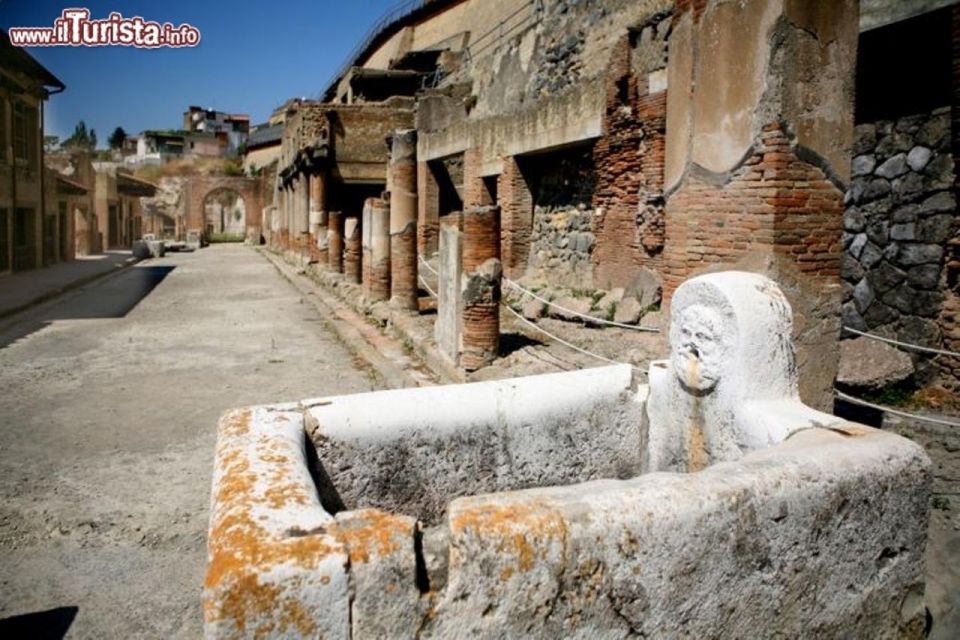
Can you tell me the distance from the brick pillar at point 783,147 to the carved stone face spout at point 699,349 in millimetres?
2091

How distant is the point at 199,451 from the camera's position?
5082mm

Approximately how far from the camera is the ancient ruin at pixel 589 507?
1535mm

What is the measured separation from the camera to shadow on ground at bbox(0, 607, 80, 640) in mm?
2875

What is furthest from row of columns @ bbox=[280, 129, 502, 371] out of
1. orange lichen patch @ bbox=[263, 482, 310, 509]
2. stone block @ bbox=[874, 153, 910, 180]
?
orange lichen patch @ bbox=[263, 482, 310, 509]

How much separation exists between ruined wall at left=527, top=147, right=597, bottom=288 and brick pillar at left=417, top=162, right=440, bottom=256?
4745mm

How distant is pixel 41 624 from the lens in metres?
2.96

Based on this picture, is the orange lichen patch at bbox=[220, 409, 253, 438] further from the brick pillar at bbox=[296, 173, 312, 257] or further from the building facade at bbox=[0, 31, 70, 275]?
the brick pillar at bbox=[296, 173, 312, 257]

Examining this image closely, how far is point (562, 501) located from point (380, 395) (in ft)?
3.26

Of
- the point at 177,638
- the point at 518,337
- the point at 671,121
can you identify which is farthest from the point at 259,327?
the point at 177,638

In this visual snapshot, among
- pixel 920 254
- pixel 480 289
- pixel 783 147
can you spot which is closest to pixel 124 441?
pixel 480 289

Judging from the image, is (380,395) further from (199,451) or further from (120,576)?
(199,451)

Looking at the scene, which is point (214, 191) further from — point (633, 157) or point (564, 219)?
point (633, 157)

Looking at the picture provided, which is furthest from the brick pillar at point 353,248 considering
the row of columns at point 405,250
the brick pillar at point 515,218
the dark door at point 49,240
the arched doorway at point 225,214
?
the arched doorway at point 225,214

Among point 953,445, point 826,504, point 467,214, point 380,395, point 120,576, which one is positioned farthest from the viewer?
point 467,214
